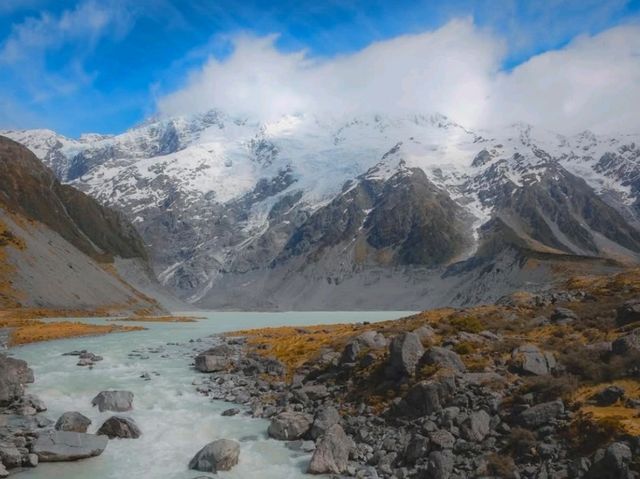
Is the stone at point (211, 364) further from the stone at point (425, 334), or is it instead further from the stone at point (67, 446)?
the stone at point (67, 446)

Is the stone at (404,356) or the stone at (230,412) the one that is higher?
the stone at (404,356)

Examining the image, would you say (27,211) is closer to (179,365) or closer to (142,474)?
(179,365)

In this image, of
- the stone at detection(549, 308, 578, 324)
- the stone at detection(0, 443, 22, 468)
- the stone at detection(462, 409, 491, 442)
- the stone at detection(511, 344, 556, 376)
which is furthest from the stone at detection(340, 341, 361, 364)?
the stone at detection(0, 443, 22, 468)

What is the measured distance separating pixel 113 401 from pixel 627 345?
27597mm

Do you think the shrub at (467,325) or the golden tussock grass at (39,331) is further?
the golden tussock grass at (39,331)

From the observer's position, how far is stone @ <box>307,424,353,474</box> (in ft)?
80.0

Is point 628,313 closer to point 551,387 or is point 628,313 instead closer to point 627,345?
point 627,345

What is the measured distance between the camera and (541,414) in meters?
23.8

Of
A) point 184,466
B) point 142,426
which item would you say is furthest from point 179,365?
point 184,466

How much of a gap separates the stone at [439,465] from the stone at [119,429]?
14.8 m

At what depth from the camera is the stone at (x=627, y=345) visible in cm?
2647

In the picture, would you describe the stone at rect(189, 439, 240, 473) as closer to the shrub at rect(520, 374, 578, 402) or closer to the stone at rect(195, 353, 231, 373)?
the shrub at rect(520, 374, 578, 402)

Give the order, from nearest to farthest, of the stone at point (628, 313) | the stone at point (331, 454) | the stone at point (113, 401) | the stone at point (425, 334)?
1. the stone at point (331, 454)
2. the stone at point (113, 401)
3. the stone at point (628, 313)
4. the stone at point (425, 334)

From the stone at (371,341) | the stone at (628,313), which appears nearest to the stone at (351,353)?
the stone at (371,341)
